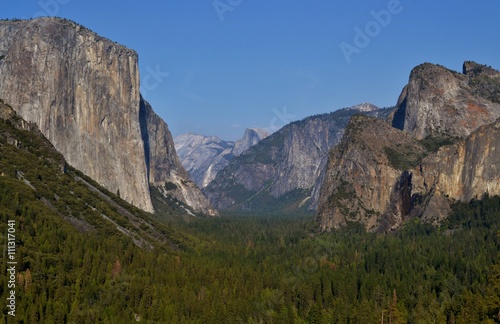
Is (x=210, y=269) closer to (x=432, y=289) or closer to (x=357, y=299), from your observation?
(x=357, y=299)

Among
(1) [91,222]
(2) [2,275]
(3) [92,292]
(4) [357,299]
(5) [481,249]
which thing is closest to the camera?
(2) [2,275]

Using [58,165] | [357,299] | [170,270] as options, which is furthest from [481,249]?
[58,165]

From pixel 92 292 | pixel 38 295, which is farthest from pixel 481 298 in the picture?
pixel 38 295

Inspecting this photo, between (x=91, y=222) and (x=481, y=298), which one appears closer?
(x=481, y=298)

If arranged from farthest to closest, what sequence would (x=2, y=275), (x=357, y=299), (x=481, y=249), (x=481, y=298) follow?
(x=481, y=249)
(x=357, y=299)
(x=481, y=298)
(x=2, y=275)

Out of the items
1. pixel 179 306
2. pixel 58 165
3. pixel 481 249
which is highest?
pixel 58 165

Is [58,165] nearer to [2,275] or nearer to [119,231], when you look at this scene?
[119,231]

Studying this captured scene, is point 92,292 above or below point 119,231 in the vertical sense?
below
